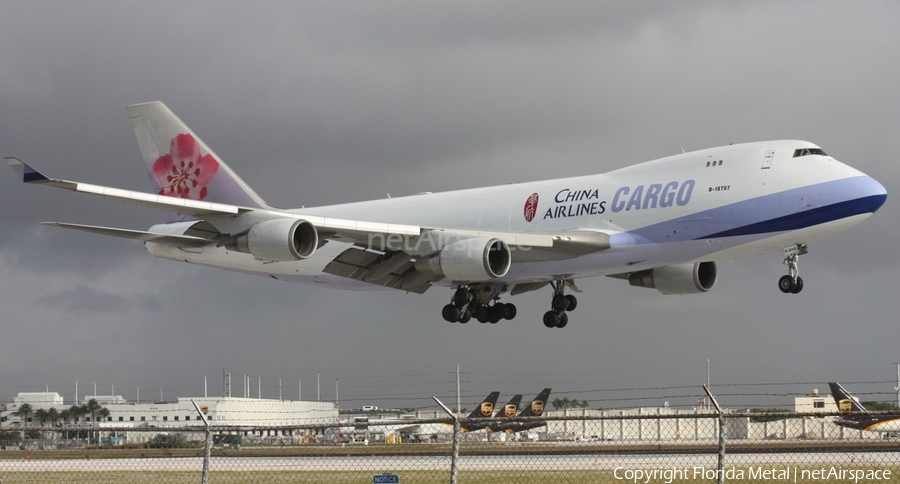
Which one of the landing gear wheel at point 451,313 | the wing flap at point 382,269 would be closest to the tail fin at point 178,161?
the wing flap at point 382,269

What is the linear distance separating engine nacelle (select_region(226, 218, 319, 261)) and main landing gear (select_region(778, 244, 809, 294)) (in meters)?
17.7

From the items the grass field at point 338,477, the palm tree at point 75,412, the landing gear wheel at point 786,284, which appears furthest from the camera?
the palm tree at point 75,412

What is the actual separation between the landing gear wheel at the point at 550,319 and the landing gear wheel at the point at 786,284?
12.1 m

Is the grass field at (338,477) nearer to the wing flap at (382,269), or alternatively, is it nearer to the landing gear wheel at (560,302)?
the wing flap at (382,269)

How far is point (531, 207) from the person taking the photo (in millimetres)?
44156

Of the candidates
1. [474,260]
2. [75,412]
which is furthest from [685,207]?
[75,412]

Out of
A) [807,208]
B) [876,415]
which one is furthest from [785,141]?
[876,415]

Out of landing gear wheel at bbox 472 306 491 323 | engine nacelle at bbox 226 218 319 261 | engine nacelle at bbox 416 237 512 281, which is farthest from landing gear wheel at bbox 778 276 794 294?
engine nacelle at bbox 226 218 319 261

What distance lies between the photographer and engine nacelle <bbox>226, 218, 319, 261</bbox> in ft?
125

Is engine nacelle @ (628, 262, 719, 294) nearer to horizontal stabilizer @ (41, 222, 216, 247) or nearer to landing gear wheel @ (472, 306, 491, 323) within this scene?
landing gear wheel @ (472, 306, 491, 323)

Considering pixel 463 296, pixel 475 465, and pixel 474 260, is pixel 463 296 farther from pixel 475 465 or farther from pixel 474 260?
pixel 475 465

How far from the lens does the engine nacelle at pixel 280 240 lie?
38062mm

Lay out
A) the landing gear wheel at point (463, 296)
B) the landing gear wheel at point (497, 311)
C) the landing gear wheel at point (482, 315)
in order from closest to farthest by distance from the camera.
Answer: the landing gear wheel at point (463, 296) < the landing gear wheel at point (482, 315) < the landing gear wheel at point (497, 311)

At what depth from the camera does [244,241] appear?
129ft
